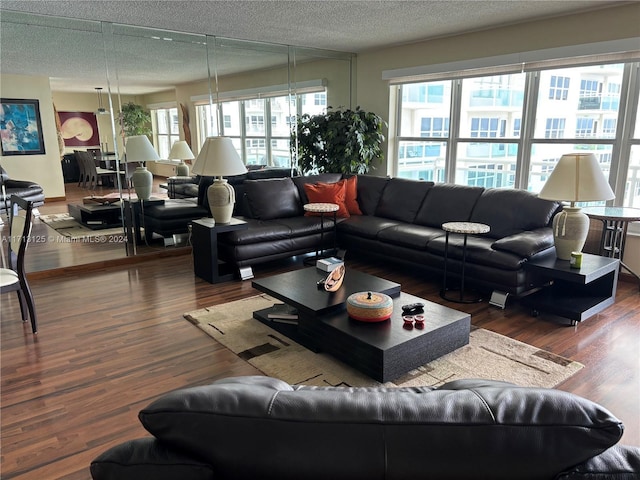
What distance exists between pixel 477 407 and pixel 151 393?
217cm

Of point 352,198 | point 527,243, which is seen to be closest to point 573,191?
point 527,243

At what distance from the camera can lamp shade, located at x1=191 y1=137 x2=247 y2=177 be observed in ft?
13.9

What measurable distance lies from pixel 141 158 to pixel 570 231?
4172 millimetres

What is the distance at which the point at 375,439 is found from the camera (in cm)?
77

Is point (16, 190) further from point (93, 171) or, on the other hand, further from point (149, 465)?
point (149, 465)

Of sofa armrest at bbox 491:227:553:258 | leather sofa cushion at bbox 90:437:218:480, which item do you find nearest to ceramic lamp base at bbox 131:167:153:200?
sofa armrest at bbox 491:227:553:258

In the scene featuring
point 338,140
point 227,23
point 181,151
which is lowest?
point 181,151

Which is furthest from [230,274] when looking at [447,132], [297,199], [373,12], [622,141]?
[622,141]

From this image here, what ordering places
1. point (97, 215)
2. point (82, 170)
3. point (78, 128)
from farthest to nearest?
1. point (97, 215)
2. point (82, 170)
3. point (78, 128)

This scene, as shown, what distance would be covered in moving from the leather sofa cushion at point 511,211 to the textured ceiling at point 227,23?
1.68 metres

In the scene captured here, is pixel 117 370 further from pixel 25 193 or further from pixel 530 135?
pixel 530 135

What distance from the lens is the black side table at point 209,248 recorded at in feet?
14.2

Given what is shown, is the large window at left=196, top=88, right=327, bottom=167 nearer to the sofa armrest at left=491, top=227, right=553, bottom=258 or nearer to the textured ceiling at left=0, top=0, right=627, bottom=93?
the textured ceiling at left=0, top=0, right=627, bottom=93

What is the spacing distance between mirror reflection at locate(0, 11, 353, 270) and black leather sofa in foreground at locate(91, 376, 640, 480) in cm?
454
